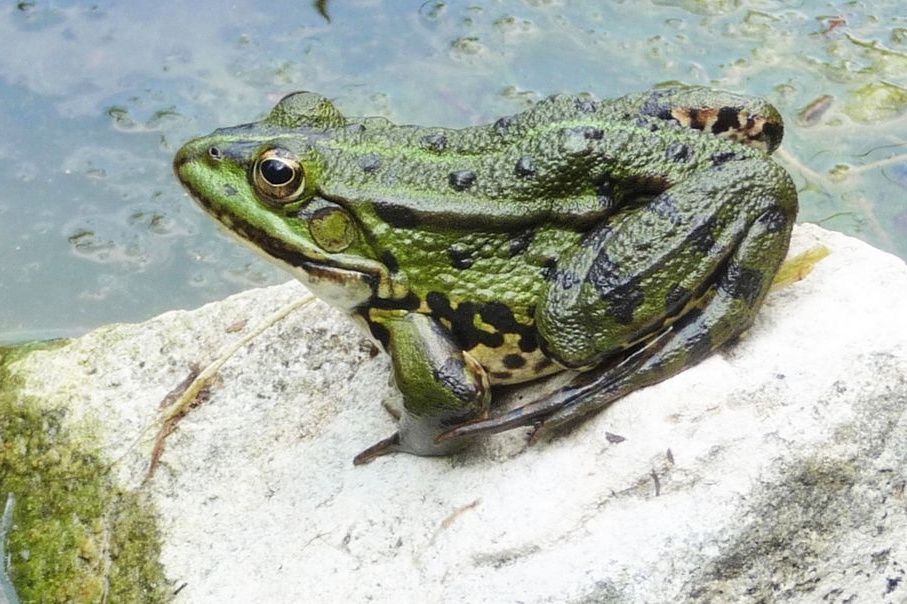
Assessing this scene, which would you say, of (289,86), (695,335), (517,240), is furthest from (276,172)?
(289,86)

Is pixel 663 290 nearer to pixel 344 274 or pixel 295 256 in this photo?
pixel 344 274

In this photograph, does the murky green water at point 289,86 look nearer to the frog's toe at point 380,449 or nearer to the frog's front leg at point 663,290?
the frog's toe at point 380,449

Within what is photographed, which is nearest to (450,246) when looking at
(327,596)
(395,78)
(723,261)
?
(723,261)

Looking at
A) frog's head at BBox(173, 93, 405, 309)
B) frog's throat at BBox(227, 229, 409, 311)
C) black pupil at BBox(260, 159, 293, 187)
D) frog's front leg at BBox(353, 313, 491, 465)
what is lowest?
frog's front leg at BBox(353, 313, 491, 465)

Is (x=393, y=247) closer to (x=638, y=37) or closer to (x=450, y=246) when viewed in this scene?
(x=450, y=246)

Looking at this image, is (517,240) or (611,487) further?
(517,240)

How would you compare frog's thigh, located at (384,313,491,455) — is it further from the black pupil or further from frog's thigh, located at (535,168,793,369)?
the black pupil

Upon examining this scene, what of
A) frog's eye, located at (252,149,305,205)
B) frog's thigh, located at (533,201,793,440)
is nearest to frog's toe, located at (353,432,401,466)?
frog's thigh, located at (533,201,793,440)
